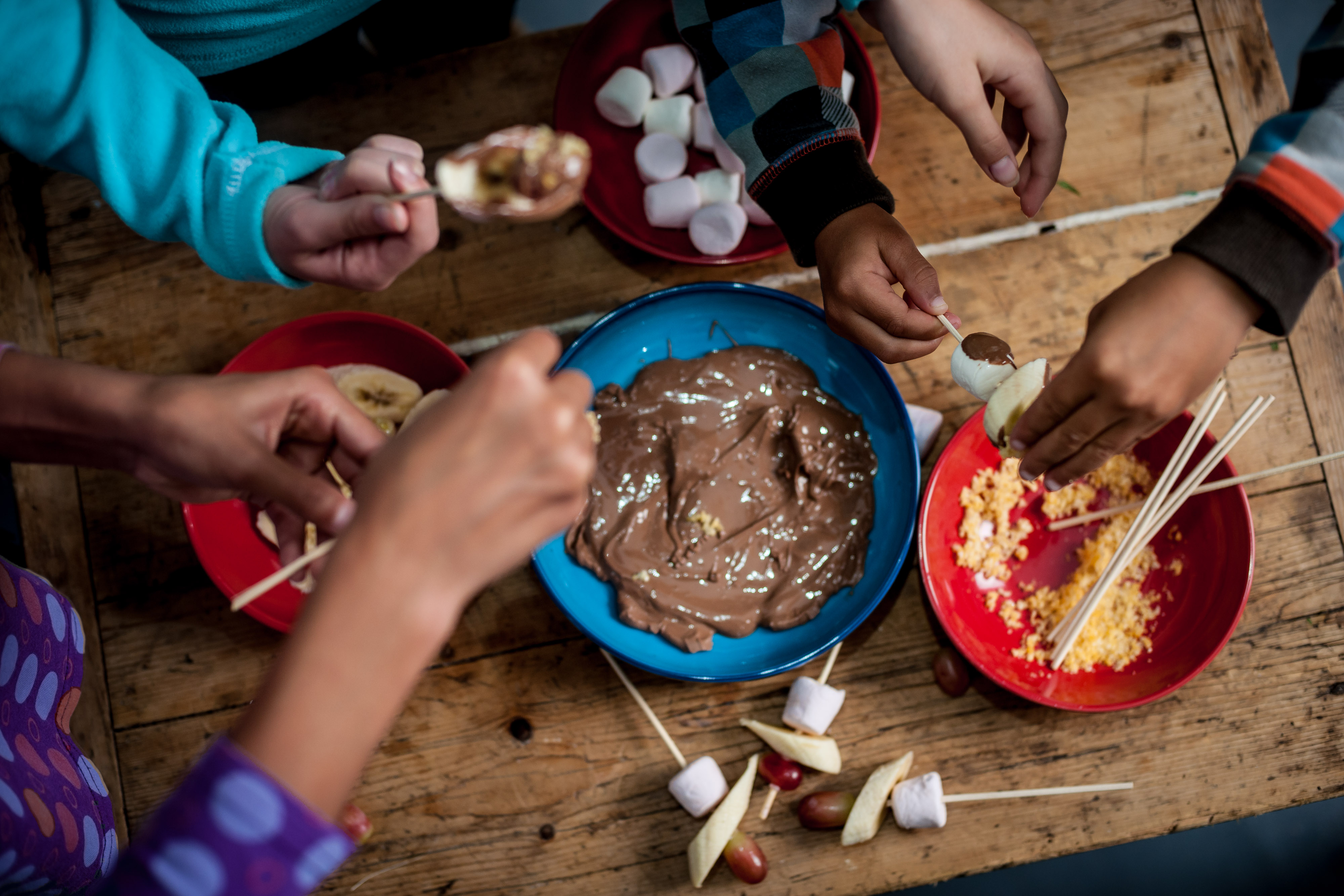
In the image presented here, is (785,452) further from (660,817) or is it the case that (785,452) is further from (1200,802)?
(1200,802)

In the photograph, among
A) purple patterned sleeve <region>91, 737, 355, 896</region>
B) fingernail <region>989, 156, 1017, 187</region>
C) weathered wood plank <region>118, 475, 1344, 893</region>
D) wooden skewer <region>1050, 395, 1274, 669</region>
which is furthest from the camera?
weathered wood plank <region>118, 475, 1344, 893</region>

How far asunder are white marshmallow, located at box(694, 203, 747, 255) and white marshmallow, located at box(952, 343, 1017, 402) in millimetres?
488

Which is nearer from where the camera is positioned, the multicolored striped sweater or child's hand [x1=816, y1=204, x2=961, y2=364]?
the multicolored striped sweater

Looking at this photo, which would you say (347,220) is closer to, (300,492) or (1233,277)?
(300,492)

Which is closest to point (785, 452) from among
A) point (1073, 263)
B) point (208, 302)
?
point (1073, 263)

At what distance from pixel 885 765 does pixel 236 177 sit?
4.75ft

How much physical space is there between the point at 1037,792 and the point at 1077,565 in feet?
1.38

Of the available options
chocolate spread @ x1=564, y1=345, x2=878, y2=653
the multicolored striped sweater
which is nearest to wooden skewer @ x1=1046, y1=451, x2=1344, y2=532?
chocolate spread @ x1=564, y1=345, x2=878, y2=653

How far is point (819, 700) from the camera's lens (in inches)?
56.7

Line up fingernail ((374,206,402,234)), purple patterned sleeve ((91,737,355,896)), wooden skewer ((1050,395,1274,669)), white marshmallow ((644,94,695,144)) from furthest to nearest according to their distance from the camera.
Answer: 1. white marshmallow ((644,94,695,144))
2. wooden skewer ((1050,395,1274,669))
3. fingernail ((374,206,402,234))
4. purple patterned sleeve ((91,737,355,896))

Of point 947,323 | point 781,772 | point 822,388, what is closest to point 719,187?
point 822,388

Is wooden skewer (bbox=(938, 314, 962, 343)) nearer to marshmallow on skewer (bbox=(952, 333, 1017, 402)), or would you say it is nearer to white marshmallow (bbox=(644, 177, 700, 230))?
marshmallow on skewer (bbox=(952, 333, 1017, 402))

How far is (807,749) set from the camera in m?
1.44

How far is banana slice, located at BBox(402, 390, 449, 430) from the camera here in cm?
140
